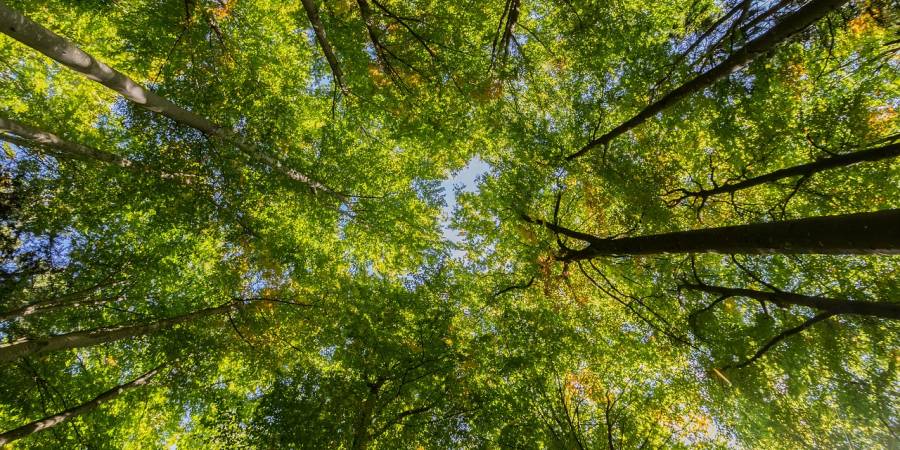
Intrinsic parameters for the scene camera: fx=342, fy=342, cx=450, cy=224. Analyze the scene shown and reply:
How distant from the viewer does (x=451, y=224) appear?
12203 mm

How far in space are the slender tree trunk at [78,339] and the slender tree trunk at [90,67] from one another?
13.8 ft

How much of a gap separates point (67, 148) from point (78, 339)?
12.5 ft

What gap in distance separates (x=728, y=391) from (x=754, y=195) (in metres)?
5.32

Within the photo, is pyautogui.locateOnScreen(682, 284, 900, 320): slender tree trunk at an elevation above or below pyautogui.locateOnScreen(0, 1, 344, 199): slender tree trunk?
below

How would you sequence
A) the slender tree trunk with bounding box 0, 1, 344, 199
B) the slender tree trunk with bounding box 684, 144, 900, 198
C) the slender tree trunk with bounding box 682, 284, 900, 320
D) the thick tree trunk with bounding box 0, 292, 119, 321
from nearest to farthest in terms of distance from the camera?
the slender tree trunk with bounding box 0, 1, 344, 199 → the slender tree trunk with bounding box 682, 284, 900, 320 → the slender tree trunk with bounding box 684, 144, 900, 198 → the thick tree trunk with bounding box 0, 292, 119, 321

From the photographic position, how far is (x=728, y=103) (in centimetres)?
770

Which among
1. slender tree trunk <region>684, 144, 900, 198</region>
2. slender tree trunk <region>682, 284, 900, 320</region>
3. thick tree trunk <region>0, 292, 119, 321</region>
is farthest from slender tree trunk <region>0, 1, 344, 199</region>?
slender tree trunk <region>684, 144, 900, 198</region>

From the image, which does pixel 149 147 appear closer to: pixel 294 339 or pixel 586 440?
pixel 294 339

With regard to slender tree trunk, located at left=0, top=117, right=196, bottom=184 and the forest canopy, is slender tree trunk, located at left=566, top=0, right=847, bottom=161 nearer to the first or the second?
the forest canopy

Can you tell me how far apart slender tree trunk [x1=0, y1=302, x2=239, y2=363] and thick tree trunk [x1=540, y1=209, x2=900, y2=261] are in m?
10.3

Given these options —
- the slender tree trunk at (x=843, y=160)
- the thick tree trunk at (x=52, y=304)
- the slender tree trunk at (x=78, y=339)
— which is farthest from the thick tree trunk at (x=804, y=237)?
the thick tree trunk at (x=52, y=304)

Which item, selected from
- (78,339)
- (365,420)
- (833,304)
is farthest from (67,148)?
(833,304)

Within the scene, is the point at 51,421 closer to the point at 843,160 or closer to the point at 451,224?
the point at 451,224

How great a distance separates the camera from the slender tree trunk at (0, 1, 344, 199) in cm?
354
